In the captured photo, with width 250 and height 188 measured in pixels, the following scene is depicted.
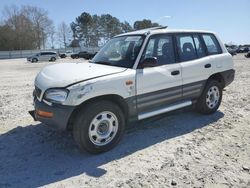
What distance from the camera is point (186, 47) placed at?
590cm

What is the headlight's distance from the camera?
13.6 ft

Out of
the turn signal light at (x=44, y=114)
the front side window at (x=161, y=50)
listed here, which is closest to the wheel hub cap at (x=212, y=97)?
the front side window at (x=161, y=50)

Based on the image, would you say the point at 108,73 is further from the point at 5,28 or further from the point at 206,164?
the point at 5,28

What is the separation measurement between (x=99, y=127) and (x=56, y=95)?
0.88 metres

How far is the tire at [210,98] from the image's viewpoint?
6305mm

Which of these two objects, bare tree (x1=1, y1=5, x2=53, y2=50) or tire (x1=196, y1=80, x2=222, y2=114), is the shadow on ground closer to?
tire (x1=196, y1=80, x2=222, y2=114)

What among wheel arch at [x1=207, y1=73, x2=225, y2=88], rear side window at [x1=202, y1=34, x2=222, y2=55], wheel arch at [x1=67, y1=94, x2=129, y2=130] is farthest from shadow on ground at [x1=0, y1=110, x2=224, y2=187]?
rear side window at [x1=202, y1=34, x2=222, y2=55]

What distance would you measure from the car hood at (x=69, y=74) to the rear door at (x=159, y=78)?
481 mm

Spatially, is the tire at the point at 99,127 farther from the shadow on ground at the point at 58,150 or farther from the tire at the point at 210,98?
the tire at the point at 210,98

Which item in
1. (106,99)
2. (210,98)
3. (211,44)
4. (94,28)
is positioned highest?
(94,28)

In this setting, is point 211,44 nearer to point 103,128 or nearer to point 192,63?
point 192,63

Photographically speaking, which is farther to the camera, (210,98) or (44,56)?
(44,56)

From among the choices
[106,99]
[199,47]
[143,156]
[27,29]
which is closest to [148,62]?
[106,99]

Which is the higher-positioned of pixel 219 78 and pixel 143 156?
pixel 219 78
